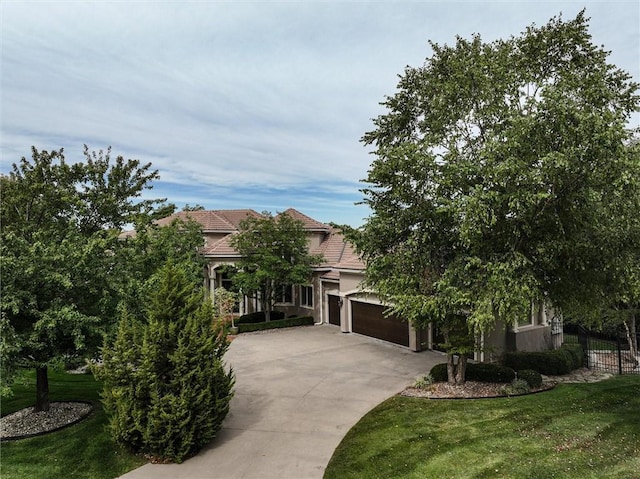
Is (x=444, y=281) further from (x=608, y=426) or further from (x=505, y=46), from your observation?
(x=505, y=46)

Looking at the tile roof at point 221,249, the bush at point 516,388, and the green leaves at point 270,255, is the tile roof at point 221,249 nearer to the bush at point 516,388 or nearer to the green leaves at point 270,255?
the green leaves at point 270,255

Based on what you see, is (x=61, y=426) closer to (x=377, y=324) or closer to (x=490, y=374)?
(x=490, y=374)

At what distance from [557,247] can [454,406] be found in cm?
492

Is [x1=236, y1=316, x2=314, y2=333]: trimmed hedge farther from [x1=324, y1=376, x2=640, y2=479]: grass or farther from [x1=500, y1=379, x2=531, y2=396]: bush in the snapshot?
[x1=500, y1=379, x2=531, y2=396]: bush

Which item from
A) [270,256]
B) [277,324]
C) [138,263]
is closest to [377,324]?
[277,324]

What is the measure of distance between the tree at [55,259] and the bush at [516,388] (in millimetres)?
10932

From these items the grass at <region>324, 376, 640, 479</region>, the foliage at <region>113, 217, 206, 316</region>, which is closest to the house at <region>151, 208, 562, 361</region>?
the grass at <region>324, 376, 640, 479</region>

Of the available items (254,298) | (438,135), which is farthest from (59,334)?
(254,298)

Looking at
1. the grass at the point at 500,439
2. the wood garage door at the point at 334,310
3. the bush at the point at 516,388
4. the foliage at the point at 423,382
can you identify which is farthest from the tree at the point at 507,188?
the wood garage door at the point at 334,310

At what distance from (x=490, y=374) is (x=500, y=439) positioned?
4504 millimetres

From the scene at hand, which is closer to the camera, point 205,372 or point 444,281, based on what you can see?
point 205,372

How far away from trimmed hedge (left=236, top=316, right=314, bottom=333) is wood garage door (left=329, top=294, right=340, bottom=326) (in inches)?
50.6

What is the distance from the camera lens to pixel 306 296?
25.5 m

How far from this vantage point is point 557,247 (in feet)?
32.2
